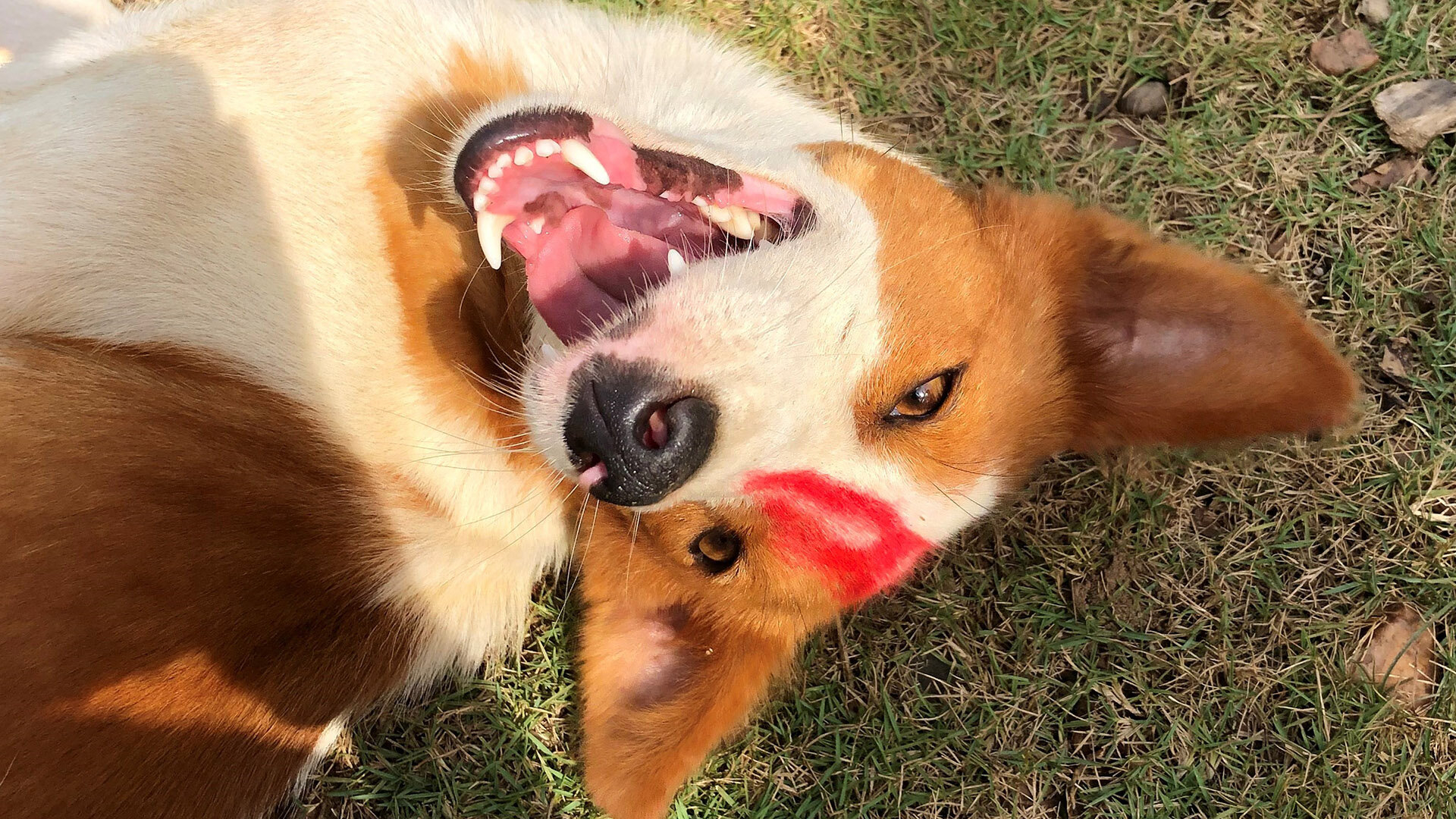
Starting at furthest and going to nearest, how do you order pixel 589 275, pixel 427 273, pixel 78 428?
1. pixel 427 273
2. pixel 589 275
3. pixel 78 428

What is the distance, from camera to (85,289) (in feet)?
6.91

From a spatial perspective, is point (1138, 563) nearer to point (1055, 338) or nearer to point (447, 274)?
point (1055, 338)

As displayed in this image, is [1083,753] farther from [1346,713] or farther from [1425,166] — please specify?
[1425,166]

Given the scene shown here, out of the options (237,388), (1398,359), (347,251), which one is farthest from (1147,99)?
(237,388)

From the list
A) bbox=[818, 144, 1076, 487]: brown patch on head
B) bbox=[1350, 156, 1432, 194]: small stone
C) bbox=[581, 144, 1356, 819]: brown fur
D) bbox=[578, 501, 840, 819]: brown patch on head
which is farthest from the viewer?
bbox=[1350, 156, 1432, 194]: small stone

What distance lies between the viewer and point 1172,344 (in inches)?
99.3

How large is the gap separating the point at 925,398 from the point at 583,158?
96cm

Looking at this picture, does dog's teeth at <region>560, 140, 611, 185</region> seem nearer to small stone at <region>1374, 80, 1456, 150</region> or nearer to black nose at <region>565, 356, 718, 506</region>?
black nose at <region>565, 356, 718, 506</region>

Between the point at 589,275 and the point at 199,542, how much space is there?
1.07 m

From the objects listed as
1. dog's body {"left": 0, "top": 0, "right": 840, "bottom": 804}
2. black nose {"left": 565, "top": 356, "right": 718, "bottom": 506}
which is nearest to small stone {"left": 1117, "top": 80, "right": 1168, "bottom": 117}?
dog's body {"left": 0, "top": 0, "right": 840, "bottom": 804}

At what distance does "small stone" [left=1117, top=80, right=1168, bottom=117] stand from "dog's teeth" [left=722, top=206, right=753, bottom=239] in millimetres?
2156

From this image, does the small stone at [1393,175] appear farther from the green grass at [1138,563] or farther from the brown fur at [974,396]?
the brown fur at [974,396]

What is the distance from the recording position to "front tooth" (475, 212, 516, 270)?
1984mm

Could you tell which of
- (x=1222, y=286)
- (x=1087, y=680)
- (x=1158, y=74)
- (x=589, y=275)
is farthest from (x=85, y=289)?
(x=1158, y=74)
